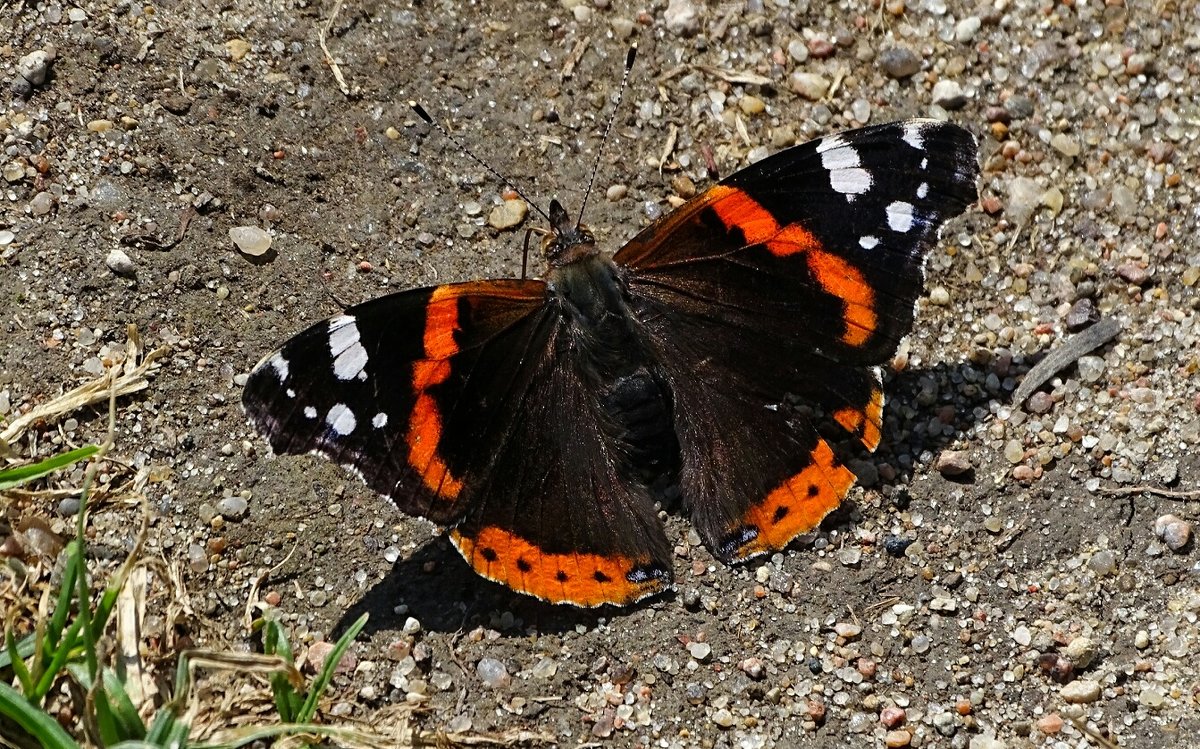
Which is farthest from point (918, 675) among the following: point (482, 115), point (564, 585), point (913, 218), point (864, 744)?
point (482, 115)

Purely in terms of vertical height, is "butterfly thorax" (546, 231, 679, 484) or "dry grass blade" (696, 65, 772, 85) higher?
"dry grass blade" (696, 65, 772, 85)

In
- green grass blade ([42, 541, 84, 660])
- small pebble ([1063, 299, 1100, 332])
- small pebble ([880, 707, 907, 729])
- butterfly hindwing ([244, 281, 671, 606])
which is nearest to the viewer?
green grass blade ([42, 541, 84, 660])

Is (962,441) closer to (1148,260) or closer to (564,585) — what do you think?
(1148,260)

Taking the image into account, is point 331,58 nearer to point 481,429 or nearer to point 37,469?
point 481,429

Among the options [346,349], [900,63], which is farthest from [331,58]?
[900,63]

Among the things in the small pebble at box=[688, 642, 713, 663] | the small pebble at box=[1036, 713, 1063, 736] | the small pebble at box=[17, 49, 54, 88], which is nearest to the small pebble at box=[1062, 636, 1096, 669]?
the small pebble at box=[1036, 713, 1063, 736]

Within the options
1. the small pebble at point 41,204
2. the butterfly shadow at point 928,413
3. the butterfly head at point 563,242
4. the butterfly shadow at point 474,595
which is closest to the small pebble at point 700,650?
the butterfly shadow at point 474,595

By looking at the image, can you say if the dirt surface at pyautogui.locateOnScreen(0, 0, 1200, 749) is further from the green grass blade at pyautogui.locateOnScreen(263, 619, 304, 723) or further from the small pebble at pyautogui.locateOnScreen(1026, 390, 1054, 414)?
the green grass blade at pyautogui.locateOnScreen(263, 619, 304, 723)
